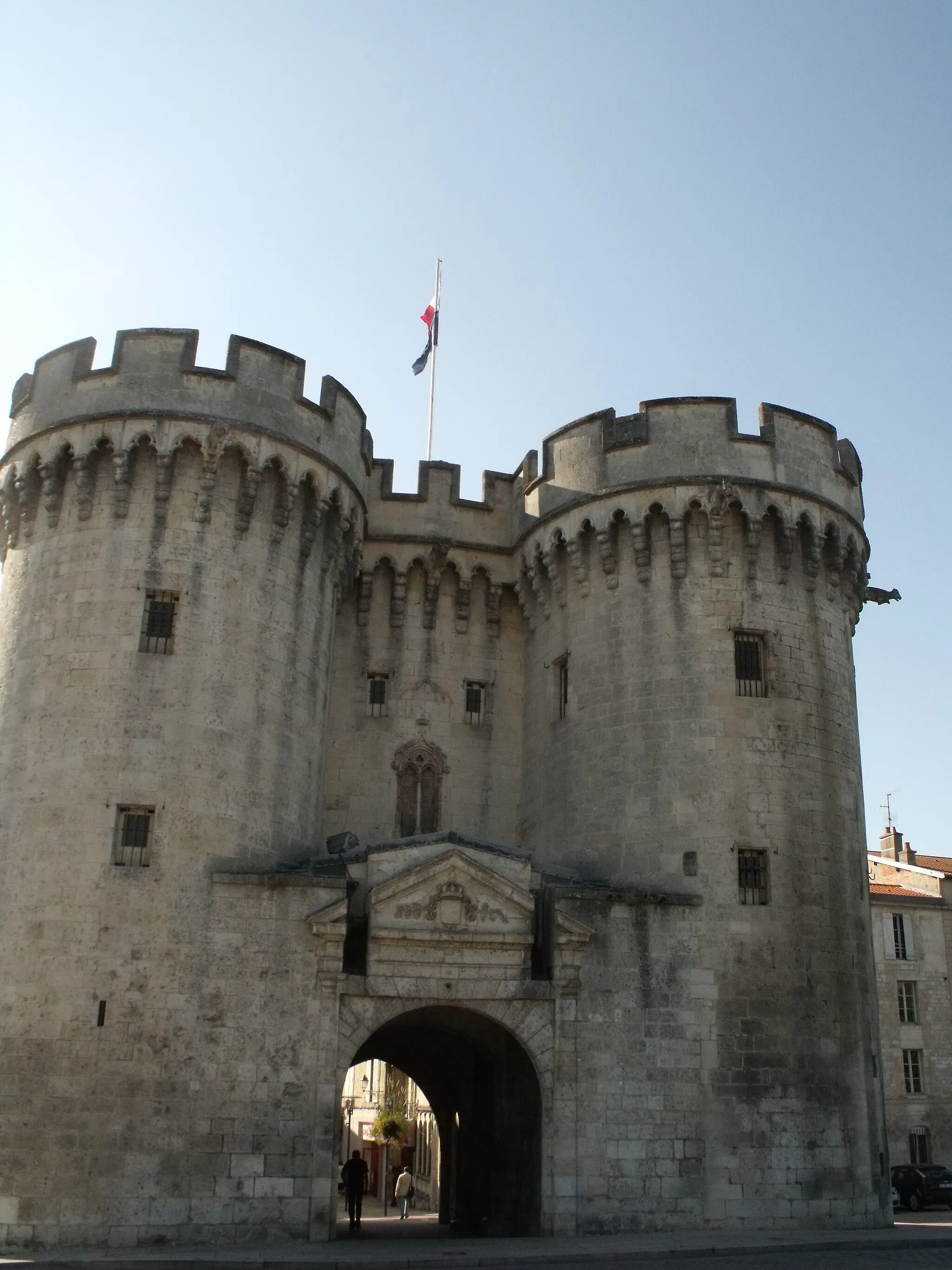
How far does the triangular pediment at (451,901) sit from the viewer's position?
20.8 metres

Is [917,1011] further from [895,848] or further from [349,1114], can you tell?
[349,1114]

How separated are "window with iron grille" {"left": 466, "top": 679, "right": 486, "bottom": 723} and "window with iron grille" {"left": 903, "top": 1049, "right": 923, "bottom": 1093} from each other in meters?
25.7

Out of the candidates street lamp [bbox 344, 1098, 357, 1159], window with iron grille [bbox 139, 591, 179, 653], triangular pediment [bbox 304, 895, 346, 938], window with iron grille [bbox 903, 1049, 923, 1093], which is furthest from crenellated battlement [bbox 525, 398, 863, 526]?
street lamp [bbox 344, 1098, 357, 1159]

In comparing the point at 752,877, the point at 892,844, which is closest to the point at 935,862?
the point at 892,844

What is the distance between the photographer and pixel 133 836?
20.6 m

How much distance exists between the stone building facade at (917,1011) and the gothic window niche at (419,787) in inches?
864

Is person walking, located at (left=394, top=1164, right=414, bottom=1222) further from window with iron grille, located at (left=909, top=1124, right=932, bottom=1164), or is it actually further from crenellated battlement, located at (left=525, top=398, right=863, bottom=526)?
window with iron grille, located at (left=909, top=1124, right=932, bottom=1164)

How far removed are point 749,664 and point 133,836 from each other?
39.1ft

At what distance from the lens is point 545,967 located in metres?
21.3

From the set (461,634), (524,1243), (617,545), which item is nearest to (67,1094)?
(524,1243)

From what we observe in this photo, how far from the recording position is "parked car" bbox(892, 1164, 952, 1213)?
113ft

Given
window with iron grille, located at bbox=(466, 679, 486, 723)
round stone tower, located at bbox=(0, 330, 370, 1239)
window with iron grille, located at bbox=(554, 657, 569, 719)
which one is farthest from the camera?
window with iron grille, located at bbox=(466, 679, 486, 723)

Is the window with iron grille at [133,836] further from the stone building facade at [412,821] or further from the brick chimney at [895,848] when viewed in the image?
the brick chimney at [895,848]

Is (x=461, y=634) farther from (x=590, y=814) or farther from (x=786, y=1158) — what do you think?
(x=786, y=1158)
